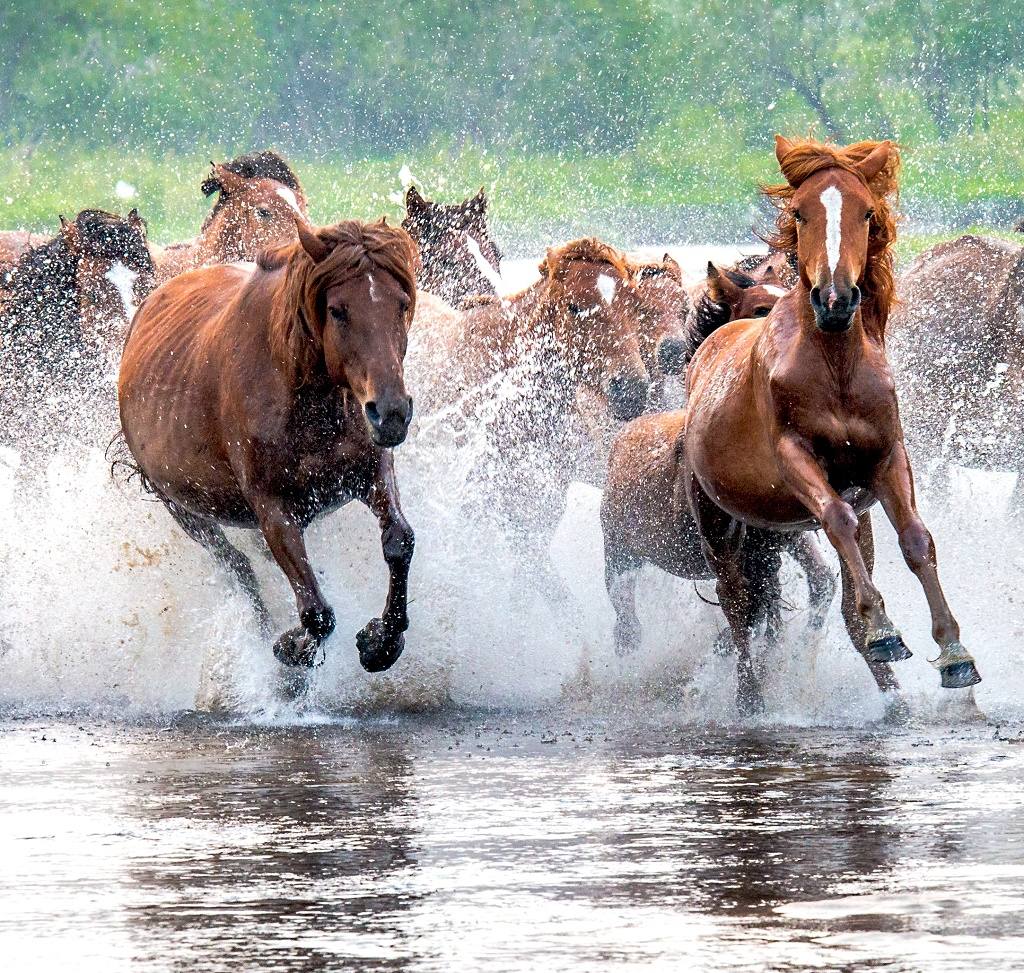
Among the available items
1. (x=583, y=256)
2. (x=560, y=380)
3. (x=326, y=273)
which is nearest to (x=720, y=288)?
(x=560, y=380)

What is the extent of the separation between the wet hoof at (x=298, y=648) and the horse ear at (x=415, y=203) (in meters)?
5.24

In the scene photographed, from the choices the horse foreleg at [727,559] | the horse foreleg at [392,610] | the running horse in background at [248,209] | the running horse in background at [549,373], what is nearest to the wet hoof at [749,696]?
the horse foreleg at [727,559]

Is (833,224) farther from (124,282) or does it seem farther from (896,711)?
(124,282)

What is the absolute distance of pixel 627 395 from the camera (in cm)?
1137

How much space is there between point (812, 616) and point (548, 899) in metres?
4.79

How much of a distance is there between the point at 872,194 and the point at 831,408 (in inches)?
28.6

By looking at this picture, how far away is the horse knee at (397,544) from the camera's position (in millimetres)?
8539

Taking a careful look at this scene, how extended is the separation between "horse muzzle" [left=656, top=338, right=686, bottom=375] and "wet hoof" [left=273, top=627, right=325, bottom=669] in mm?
3685

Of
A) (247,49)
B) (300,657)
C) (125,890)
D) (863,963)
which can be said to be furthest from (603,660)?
(247,49)

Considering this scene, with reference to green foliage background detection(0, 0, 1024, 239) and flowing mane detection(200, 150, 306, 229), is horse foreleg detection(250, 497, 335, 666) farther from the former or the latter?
green foliage background detection(0, 0, 1024, 239)

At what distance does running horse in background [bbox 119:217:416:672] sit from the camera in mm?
8414

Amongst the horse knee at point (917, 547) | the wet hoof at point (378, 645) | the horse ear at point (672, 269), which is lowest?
the wet hoof at point (378, 645)

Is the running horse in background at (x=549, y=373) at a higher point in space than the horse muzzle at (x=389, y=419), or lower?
higher

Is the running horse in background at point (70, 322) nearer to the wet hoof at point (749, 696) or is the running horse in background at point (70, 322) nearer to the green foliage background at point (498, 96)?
the wet hoof at point (749, 696)
